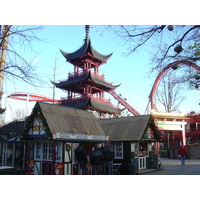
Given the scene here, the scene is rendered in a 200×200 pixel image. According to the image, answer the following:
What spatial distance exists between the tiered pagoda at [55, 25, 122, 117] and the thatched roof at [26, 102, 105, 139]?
18750 millimetres

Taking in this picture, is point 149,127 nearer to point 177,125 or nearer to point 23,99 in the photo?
point 177,125

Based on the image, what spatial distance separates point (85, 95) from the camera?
110 feet

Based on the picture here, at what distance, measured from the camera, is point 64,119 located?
11328mm

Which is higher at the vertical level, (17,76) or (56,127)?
(17,76)

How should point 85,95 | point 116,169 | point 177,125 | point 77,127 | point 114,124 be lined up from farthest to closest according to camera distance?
point 85,95, point 177,125, point 114,124, point 116,169, point 77,127

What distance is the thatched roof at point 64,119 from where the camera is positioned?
10.4 m

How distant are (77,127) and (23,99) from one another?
25.8 meters

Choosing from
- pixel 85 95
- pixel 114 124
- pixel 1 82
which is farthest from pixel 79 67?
pixel 1 82

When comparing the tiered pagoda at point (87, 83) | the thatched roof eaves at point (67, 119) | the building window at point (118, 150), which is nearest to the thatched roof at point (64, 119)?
the thatched roof eaves at point (67, 119)

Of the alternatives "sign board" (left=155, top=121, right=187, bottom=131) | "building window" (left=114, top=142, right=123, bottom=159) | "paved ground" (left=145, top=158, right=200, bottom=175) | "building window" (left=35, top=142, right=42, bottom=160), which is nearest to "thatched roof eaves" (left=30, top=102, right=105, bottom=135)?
"building window" (left=35, top=142, right=42, bottom=160)

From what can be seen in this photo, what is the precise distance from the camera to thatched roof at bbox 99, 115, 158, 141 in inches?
565

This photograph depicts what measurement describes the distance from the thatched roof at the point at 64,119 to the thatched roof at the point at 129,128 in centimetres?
206

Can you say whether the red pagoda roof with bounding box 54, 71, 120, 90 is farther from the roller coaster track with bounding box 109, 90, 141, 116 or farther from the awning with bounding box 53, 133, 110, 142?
the awning with bounding box 53, 133, 110, 142

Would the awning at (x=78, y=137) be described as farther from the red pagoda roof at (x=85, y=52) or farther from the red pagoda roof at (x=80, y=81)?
the red pagoda roof at (x=85, y=52)
